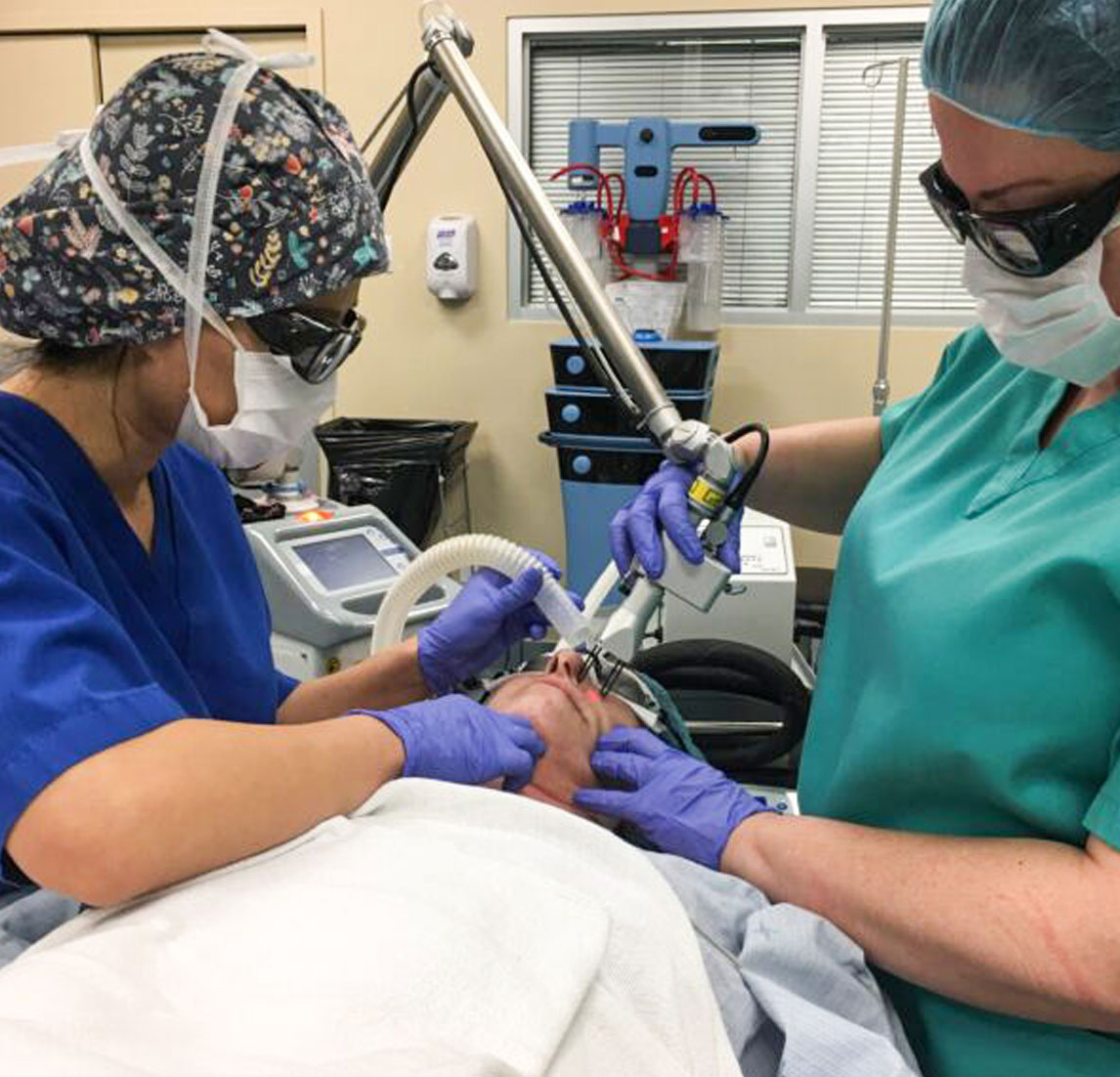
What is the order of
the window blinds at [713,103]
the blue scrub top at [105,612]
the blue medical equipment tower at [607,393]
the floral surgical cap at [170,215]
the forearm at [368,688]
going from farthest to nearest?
the window blinds at [713,103] → the blue medical equipment tower at [607,393] → the forearm at [368,688] → the floral surgical cap at [170,215] → the blue scrub top at [105,612]

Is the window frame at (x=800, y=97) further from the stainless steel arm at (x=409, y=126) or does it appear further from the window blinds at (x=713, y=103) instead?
the stainless steel arm at (x=409, y=126)

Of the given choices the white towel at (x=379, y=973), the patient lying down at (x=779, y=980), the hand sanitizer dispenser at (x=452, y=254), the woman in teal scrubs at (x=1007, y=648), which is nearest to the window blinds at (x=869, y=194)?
the hand sanitizer dispenser at (x=452, y=254)

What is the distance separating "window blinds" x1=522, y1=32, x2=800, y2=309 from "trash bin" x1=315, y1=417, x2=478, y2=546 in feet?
2.80

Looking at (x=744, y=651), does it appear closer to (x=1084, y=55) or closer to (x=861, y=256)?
(x=1084, y=55)

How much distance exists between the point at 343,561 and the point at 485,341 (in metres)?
1.36

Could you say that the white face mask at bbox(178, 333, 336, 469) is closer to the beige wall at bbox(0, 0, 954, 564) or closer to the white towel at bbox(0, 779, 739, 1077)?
the white towel at bbox(0, 779, 739, 1077)

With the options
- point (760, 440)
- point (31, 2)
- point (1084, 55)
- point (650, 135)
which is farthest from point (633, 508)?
point (31, 2)

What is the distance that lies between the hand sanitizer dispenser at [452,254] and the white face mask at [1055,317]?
2289 mm

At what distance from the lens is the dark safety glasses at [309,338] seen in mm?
1001

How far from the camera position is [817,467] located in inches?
54.7

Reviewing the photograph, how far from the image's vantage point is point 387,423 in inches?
118

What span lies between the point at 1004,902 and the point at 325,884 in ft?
1.72

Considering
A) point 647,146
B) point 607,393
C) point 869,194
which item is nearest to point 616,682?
point 607,393

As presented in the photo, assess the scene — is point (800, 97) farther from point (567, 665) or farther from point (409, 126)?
point (567, 665)
